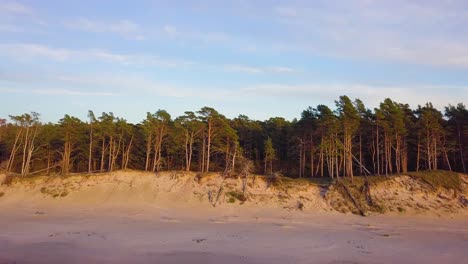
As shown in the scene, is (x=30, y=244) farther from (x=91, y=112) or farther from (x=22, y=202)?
(x=91, y=112)

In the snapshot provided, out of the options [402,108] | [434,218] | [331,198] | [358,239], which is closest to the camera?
[358,239]

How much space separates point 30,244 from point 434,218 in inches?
1166

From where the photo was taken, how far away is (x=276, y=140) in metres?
61.7

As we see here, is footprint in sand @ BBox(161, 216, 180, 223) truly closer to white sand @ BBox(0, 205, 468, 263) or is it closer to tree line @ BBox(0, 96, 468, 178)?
white sand @ BBox(0, 205, 468, 263)

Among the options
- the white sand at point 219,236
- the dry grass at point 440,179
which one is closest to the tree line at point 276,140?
the dry grass at point 440,179

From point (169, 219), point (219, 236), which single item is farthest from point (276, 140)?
point (219, 236)

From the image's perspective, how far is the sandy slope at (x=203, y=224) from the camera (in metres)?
17.6

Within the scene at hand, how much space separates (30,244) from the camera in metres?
19.1

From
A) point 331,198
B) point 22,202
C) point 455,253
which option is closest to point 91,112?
point 22,202

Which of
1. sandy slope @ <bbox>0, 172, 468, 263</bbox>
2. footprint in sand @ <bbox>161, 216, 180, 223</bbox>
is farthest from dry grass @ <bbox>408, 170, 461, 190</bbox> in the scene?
footprint in sand @ <bbox>161, 216, 180, 223</bbox>

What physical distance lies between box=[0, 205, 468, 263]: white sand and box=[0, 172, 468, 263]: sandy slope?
0.20 feet

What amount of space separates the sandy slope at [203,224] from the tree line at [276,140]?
4.90m

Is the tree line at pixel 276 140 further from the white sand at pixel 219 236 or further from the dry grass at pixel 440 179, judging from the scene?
the white sand at pixel 219 236

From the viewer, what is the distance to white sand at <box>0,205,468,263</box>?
17.1m
